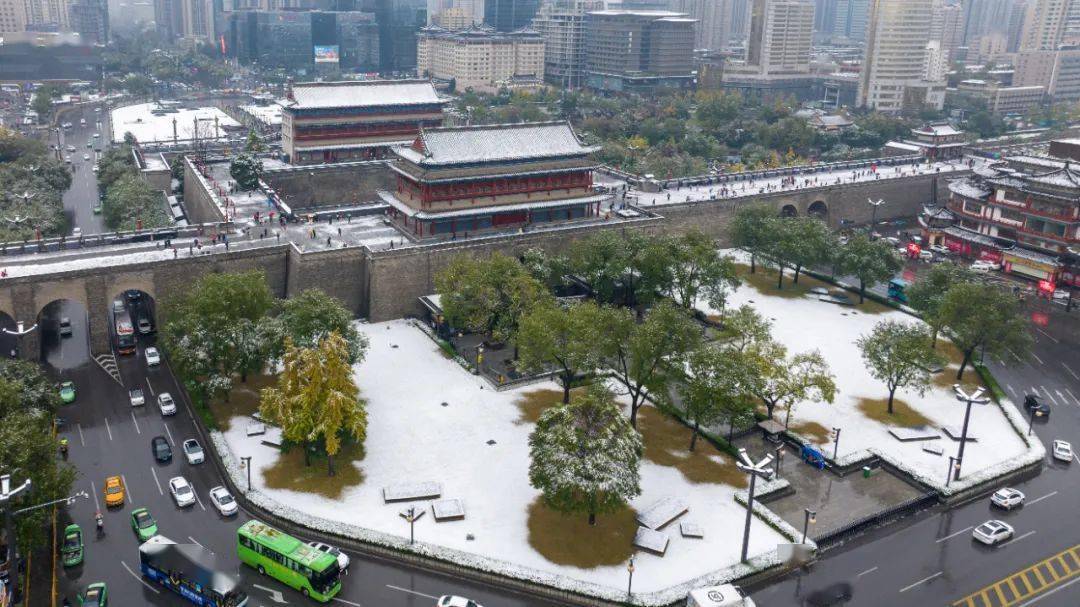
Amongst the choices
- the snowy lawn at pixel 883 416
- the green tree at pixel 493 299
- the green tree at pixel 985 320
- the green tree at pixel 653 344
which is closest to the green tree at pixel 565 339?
the green tree at pixel 653 344

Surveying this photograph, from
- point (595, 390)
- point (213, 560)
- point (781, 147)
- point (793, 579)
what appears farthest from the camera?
point (781, 147)

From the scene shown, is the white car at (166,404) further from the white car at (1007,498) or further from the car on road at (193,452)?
the white car at (1007,498)

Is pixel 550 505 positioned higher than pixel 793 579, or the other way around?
pixel 550 505

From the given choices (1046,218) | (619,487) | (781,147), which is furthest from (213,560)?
(781,147)

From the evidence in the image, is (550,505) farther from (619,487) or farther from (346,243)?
(346,243)

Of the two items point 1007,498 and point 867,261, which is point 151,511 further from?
point 867,261

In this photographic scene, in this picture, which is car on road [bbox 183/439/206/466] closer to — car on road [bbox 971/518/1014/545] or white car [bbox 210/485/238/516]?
white car [bbox 210/485/238/516]
